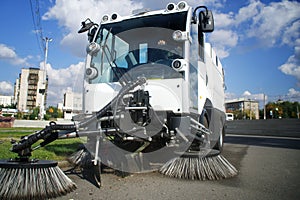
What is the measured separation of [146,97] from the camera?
373 cm

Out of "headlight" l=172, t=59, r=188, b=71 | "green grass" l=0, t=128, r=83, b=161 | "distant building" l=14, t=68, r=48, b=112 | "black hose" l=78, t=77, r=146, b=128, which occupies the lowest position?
"green grass" l=0, t=128, r=83, b=161

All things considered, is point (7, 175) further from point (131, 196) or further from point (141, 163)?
point (141, 163)

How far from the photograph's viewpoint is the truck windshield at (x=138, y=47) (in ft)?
13.6

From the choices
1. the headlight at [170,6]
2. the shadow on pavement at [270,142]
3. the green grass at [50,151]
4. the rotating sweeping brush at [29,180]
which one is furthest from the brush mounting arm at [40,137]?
the shadow on pavement at [270,142]

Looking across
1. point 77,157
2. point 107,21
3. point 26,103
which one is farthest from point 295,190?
point 26,103

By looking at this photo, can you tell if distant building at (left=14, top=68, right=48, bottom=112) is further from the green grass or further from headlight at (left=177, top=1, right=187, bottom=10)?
headlight at (left=177, top=1, right=187, bottom=10)

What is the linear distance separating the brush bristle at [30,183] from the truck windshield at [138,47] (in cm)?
206

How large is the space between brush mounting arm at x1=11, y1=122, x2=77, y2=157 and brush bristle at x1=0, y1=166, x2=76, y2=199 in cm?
26

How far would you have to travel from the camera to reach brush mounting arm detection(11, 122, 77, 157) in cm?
283

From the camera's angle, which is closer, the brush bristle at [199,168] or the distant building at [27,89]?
the brush bristle at [199,168]

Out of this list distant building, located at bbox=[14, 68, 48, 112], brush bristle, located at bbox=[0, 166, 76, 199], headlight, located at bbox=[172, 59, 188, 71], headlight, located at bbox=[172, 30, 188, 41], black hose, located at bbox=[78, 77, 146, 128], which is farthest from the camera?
distant building, located at bbox=[14, 68, 48, 112]

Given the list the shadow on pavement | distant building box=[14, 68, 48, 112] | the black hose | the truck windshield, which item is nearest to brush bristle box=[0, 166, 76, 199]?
the black hose

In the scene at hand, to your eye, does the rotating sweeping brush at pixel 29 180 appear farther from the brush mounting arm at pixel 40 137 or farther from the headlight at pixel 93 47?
the headlight at pixel 93 47

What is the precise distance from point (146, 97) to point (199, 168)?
135 cm
